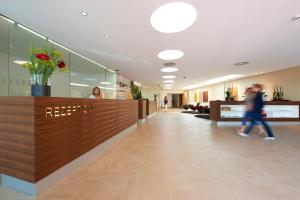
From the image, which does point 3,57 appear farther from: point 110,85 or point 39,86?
point 110,85

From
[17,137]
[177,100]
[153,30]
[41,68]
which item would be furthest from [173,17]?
[177,100]

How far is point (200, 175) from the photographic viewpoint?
8.89ft

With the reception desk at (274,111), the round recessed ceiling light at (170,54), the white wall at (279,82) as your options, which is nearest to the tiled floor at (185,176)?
the round recessed ceiling light at (170,54)

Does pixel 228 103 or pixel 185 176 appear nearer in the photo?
pixel 185 176

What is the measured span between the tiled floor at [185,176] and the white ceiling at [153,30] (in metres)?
3.01

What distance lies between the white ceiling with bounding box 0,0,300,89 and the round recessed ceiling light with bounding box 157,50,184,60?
0.96ft

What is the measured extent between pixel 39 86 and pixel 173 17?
3.10 m

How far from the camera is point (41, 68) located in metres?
2.41

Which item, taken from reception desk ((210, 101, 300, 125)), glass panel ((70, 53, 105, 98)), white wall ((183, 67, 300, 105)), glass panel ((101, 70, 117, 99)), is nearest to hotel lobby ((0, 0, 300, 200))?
glass panel ((70, 53, 105, 98))

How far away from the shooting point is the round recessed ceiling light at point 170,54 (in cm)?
620

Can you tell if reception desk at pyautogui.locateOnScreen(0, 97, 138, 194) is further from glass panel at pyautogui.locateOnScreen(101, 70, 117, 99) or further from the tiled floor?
glass panel at pyautogui.locateOnScreen(101, 70, 117, 99)

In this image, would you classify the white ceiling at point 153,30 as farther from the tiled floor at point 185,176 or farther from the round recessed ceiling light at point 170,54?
the tiled floor at point 185,176

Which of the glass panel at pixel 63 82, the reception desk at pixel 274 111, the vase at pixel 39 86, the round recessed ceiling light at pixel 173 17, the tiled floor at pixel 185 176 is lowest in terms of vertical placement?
the tiled floor at pixel 185 176

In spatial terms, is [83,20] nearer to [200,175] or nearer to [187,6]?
[187,6]
